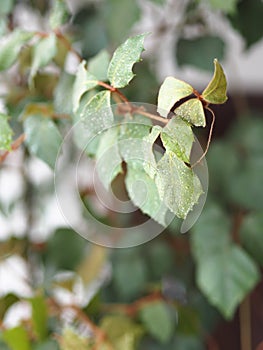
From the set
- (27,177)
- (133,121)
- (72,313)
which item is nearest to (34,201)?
(27,177)

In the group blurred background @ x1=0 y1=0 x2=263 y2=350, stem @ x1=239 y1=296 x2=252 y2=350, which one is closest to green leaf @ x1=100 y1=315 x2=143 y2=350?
blurred background @ x1=0 y1=0 x2=263 y2=350

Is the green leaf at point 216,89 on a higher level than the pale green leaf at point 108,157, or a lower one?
higher

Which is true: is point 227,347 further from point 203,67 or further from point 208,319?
point 203,67

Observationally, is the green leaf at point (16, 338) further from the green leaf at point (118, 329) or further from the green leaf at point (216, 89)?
the green leaf at point (216, 89)

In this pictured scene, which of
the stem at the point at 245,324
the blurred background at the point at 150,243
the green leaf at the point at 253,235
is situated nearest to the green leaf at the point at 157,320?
the blurred background at the point at 150,243

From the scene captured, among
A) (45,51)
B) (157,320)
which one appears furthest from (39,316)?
(45,51)
